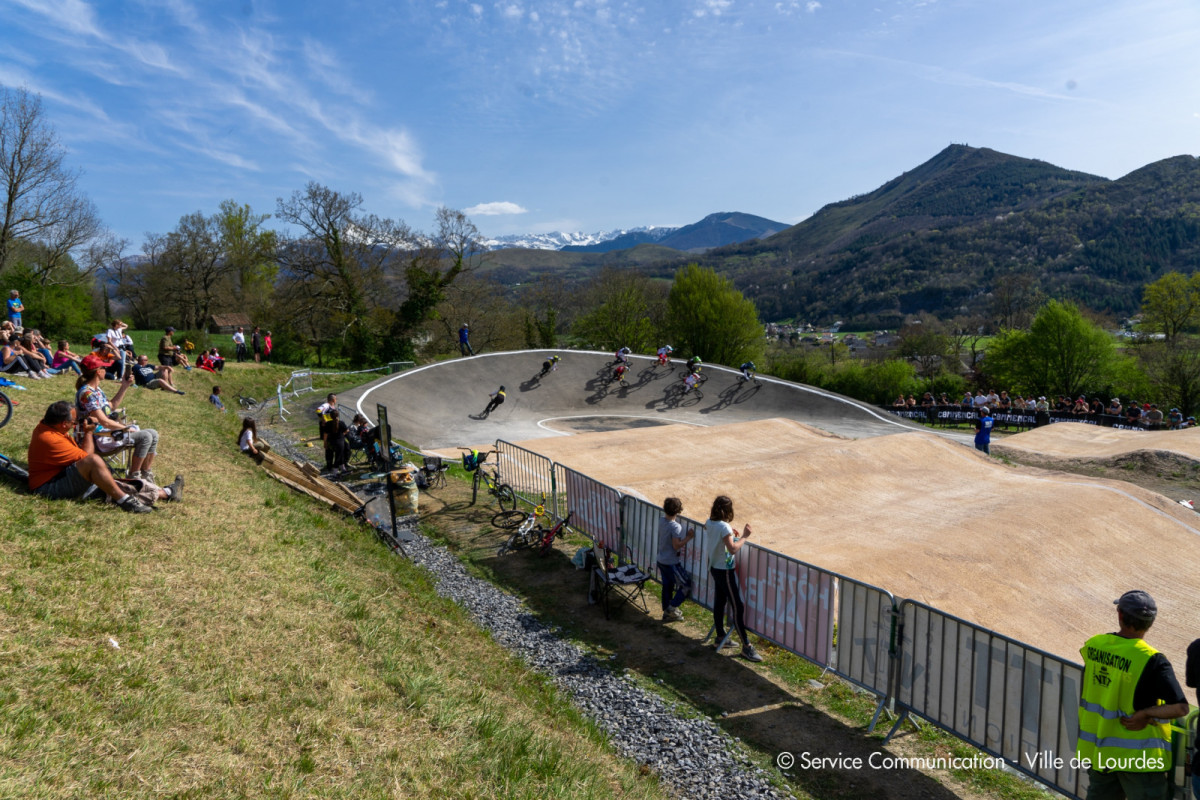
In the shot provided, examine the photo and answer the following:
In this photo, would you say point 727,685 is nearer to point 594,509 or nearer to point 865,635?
point 865,635

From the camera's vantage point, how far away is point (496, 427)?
81.8 feet

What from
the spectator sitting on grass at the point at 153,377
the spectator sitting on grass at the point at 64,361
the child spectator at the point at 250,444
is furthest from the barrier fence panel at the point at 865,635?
the spectator sitting on grass at the point at 153,377

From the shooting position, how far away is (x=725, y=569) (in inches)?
279

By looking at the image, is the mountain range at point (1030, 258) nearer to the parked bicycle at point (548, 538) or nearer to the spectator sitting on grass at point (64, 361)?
the spectator sitting on grass at point (64, 361)

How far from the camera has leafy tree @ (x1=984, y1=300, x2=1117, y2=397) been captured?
4525 cm

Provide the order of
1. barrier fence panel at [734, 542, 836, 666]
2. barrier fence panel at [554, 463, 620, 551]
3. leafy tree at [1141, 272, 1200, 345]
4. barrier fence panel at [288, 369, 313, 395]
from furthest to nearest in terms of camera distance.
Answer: leafy tree at [1141, 272, 1200, 345], barrier fence panel at [288, 369, 313, 395], barrier fence panel at [554, 463, 620, 551], barrier fence panel at [734, 542, 836, 666]

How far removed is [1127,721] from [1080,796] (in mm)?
1172

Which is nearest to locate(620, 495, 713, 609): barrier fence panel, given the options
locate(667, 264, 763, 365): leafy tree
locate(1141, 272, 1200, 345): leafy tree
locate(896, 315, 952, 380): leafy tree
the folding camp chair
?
the folding camp chair

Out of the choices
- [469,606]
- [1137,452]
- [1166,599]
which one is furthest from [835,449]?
[469,606]

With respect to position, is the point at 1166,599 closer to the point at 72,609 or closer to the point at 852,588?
the point at 852,588

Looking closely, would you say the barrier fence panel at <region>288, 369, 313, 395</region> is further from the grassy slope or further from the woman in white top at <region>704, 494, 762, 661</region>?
the woman in white top at <region>704, 494, 762, 661</region>

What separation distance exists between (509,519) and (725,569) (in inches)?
226

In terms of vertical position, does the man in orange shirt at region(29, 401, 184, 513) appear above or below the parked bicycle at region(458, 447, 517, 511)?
above

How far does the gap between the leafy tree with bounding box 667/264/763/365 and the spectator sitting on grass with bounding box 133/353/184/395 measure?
44.7 m
